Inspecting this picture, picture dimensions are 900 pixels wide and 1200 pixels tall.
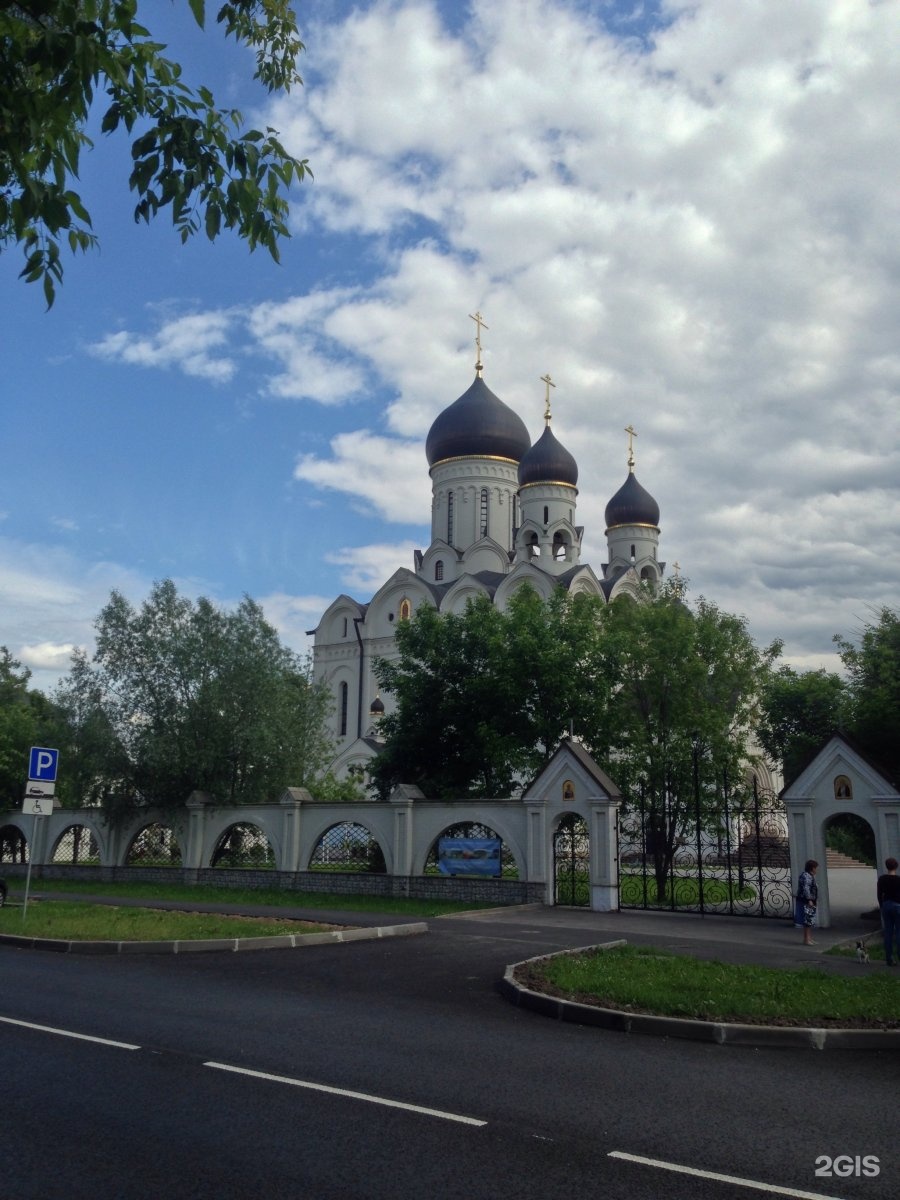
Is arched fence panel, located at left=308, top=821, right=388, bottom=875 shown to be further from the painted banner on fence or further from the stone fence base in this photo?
the painted banner on fence

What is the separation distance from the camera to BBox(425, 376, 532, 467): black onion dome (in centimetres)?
5488

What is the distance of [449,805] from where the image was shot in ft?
70.0

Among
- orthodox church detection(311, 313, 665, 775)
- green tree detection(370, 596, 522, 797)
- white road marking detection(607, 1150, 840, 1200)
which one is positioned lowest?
white road marking detection(607, 1150, 840, 1200)

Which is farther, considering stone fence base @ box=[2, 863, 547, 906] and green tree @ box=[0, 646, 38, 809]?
green tree @ box=[0, 646, 38, 809]

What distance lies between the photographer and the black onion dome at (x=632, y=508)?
59250 mm

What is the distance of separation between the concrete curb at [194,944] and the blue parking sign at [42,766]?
2959 mm

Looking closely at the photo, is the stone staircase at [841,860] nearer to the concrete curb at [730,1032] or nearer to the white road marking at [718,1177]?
the concrete curb at [730,1032]

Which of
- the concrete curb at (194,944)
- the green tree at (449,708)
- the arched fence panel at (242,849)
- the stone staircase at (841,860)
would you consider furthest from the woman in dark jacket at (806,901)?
the stone staircase at (841,860)

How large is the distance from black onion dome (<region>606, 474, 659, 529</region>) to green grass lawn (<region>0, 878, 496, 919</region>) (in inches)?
1566

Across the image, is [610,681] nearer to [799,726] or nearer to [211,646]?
[211,646]

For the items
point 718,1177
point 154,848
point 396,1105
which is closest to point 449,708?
point 154,848

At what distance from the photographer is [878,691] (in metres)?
21.4

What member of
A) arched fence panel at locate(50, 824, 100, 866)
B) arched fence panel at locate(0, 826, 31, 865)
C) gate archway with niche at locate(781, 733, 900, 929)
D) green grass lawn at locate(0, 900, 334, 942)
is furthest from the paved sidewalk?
→ arched fence panel at locate(0, 826, 31, 865)

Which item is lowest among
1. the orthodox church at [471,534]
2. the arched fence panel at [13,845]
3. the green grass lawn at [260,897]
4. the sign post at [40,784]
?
the green grass lawn at [260,897]
